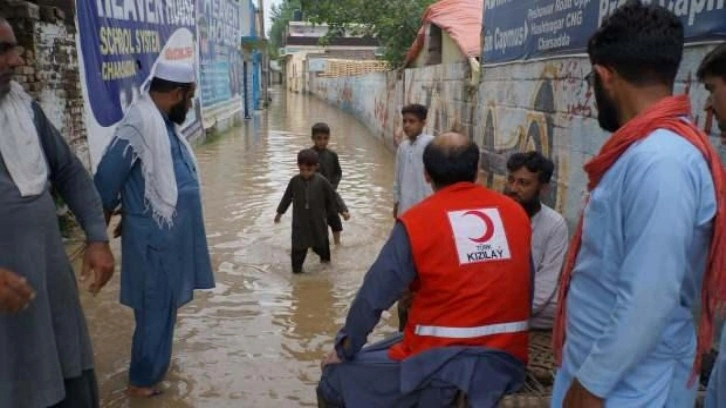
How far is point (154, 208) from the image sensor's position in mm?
3363

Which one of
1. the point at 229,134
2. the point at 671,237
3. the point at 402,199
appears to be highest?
the point at 671,237

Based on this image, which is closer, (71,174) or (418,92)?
(71,174)

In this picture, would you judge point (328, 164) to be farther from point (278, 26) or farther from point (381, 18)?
point (278, 26)

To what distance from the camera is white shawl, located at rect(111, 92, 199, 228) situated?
3311mm

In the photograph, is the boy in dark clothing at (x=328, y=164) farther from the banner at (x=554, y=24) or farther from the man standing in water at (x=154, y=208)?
the man standing in water at (x=154, y=208)

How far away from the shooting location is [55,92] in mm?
6355

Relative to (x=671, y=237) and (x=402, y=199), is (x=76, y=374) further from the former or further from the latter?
(x=402, y=199)

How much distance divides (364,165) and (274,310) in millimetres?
8400

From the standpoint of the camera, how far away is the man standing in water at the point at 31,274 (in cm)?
224

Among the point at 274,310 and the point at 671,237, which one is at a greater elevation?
the point at 671,237

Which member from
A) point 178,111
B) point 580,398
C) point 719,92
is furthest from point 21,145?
point 719,92

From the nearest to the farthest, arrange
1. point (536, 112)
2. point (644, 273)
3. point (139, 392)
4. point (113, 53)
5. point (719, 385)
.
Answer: point (644, 273), point (719, 385), point (139, 392), point (536, 112), point (113, 53)

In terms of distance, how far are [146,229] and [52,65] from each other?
3.72 metres

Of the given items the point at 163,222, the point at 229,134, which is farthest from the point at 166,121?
the point at 229,134
